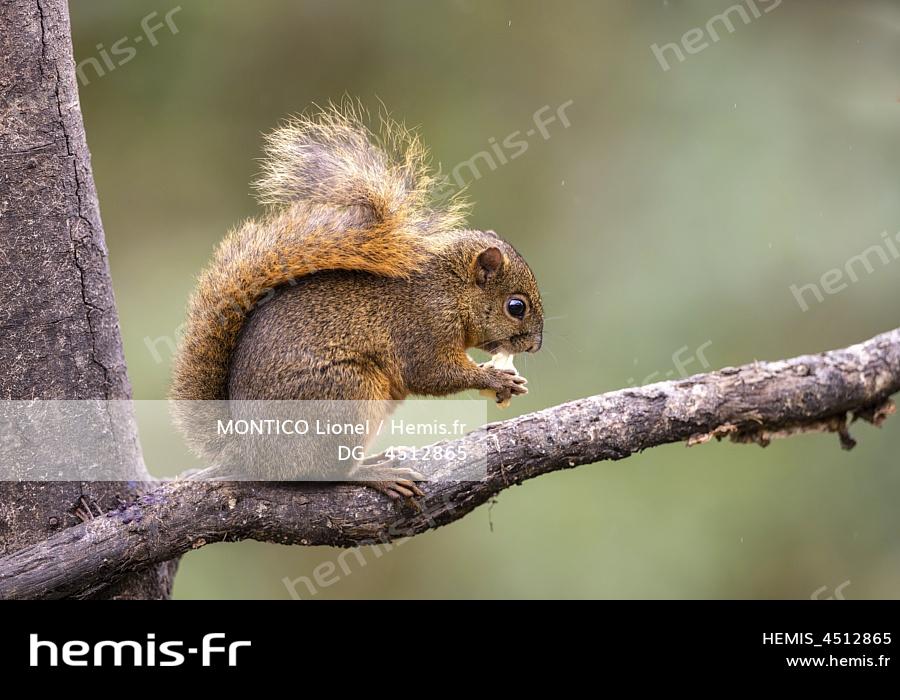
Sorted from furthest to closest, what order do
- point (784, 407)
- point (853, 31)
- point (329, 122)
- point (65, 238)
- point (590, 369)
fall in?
point (853, 31)
point (590, 369)
point (784, 407)
point (329, 122)
point (65, 238)

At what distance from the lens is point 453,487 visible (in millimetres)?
1955

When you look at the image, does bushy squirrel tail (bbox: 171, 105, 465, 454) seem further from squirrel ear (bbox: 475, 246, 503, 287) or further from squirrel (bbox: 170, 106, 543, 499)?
squirrel ear (bbox: 475, 246, 503, 287)

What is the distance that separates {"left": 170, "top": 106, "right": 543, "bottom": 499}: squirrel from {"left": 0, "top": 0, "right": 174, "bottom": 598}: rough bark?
218 millimetres

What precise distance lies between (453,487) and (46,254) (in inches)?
38.8

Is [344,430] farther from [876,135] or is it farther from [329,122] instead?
[876,135]

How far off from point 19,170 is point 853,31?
3923 millimetres

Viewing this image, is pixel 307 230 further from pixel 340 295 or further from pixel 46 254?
pixel 46 254

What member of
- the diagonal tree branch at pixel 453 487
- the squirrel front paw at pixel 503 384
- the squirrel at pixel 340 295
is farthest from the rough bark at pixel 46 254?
the squirrel front paw at pixel 503 384

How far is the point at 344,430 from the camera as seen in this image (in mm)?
1883

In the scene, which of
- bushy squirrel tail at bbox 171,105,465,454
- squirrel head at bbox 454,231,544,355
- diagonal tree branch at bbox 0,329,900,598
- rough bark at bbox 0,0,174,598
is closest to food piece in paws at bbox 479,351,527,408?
squirrel head at bbox 454,231,544,355

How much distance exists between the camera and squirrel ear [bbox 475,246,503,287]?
2.25m

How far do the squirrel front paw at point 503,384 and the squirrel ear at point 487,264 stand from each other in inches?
9.5

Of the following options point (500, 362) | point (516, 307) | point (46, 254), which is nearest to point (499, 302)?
point (516, 307)
